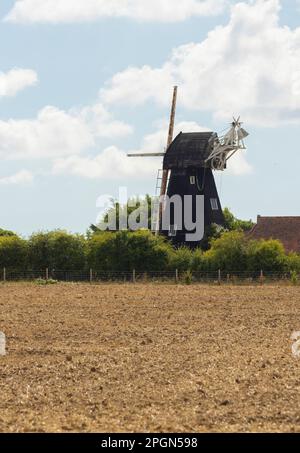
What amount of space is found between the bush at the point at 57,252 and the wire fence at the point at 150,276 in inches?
25.1

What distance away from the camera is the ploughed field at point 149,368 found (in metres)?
11.9

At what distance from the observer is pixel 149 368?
16125 millimetres

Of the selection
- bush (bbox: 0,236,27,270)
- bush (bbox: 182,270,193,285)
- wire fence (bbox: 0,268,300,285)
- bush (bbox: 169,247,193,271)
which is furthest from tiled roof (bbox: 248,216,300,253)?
bush (bbox: 182,270,193,285)

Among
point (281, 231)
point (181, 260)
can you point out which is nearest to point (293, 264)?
point (181, 260)

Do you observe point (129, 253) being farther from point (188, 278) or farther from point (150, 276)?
point (188, 278)

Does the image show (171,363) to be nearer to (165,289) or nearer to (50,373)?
(50,373)

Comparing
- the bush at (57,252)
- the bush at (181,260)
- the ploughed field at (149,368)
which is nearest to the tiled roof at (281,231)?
the bush at (181,260)

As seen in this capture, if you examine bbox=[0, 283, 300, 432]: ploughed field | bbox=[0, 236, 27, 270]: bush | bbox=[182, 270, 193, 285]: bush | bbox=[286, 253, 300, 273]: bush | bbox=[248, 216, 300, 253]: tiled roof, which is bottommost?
bbox=[0, 283, 300, 432]: ploughed field

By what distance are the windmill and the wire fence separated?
10.9m

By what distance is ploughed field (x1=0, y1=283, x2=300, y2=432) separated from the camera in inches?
470

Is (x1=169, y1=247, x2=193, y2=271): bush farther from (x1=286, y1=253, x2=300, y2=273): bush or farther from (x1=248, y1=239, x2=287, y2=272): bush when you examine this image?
(x1=286, y1=253, x2=300, y2=273): bush
